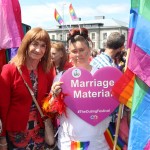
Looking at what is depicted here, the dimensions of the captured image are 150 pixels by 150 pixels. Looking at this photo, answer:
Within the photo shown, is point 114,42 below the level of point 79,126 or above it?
above

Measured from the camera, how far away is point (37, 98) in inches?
105

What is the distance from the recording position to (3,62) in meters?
3.12

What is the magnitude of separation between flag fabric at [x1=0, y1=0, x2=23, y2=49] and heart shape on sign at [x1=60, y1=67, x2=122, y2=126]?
85 cm

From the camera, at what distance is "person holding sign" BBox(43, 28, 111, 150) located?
2447mm

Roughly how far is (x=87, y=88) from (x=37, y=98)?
427 millimetres

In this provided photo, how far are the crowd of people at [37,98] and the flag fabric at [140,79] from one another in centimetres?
26

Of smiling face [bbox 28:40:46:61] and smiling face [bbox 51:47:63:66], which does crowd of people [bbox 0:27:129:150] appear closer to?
smiling face [bbox 28:40:46:61]

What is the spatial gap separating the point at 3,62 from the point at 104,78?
1.08 m

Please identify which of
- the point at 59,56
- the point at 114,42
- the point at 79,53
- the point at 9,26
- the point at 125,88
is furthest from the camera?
the point at 59,56

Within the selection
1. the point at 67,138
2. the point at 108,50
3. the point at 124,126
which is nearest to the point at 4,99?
the point at 67,138

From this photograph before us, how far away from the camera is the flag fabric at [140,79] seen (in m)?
2.27

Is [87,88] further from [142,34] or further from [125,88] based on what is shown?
[142,34]

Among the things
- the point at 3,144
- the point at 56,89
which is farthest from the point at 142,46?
the point at 3,144

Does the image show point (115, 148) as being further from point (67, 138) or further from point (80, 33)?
point (80, 33)
